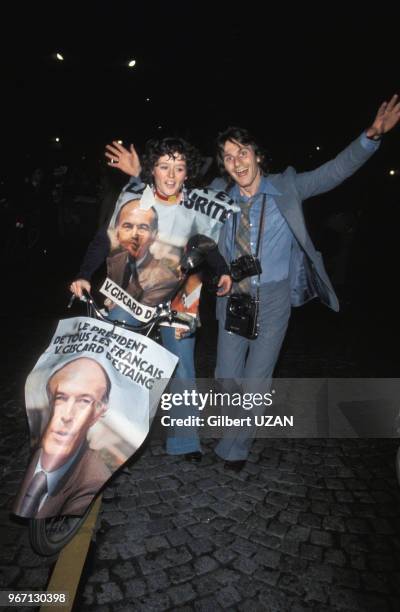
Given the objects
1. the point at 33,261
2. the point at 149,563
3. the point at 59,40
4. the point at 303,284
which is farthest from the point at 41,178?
the point at 149,563

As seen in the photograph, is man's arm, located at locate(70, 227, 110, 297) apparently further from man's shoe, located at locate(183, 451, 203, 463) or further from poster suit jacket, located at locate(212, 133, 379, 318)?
man's shoe, located at locate(183, 451, 203, 463)

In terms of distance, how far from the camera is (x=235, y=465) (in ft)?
11.8

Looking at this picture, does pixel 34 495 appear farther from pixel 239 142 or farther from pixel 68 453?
pixel 239 142

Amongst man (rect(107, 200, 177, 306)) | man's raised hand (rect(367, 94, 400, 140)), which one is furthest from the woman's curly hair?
man's raised hand (rect(367, 94, 400, 140))

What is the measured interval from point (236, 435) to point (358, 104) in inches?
827

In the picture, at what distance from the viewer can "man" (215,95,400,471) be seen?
323 cm

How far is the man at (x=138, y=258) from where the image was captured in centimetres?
316

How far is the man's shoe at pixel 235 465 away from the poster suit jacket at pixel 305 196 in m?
1.26

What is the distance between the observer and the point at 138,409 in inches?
97.0

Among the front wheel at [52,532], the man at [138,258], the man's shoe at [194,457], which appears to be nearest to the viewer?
the front wheel at [52,532]

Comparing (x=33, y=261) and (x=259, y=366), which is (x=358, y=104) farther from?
(x=259, y=366)

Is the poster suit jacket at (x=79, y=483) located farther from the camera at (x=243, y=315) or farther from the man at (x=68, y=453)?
the camera at (x=243, y=315)

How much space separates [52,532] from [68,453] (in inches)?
22.8

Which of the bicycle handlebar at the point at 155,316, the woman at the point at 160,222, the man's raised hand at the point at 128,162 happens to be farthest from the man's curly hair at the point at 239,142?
the bicycle handlebar at the point at 155,316
